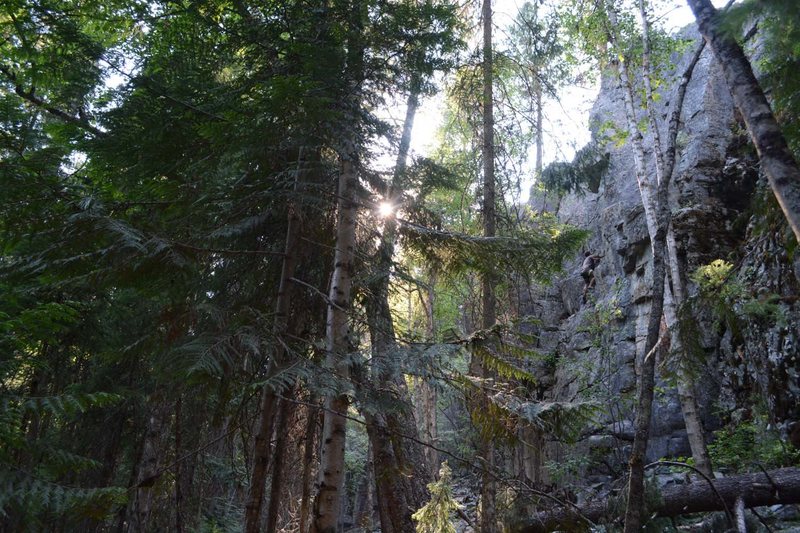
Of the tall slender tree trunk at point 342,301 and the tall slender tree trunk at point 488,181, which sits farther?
the tall slender tree trunk at point 488,181

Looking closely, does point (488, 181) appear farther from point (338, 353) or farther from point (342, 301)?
point (338, 353)

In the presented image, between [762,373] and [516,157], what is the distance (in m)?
6.59

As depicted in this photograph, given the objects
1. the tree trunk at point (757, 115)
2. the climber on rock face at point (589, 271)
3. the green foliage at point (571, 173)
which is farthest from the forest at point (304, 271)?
the climber on rock face at point (589, 271)

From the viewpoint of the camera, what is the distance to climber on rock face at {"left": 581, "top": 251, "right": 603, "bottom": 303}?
17.6 meters

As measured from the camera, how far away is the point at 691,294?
12398 mm

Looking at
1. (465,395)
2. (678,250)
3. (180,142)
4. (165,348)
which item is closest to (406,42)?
(180,142)

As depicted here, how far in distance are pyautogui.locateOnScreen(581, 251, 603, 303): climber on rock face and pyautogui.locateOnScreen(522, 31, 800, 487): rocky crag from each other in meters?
0.26

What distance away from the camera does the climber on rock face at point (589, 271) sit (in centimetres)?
1758

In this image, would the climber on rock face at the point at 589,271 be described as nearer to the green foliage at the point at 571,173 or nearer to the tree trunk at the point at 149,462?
the green foliage at the point at 571,173

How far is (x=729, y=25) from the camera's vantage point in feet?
8.84

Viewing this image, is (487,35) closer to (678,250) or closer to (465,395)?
(465,395)

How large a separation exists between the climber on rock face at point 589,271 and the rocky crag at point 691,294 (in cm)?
26

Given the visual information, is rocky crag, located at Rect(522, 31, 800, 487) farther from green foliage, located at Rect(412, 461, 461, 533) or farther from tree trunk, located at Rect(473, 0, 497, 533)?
green foliage, located at Rect(412, 461, 461, 533)

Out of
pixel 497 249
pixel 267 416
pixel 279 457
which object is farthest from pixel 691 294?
pixel 267 416
